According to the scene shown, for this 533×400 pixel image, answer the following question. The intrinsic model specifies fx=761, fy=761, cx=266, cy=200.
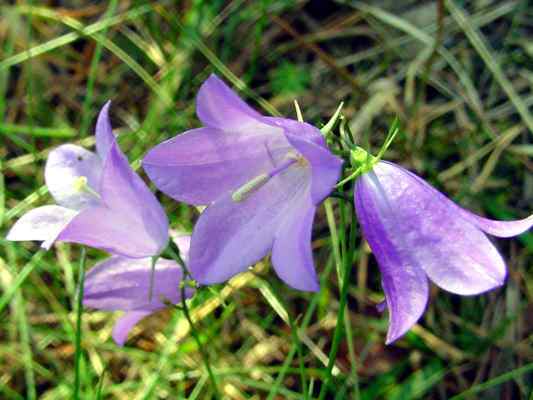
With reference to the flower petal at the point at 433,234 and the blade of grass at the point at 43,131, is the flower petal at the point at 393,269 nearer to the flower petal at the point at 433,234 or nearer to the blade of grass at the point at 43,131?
the flower petal at the point at 433,234

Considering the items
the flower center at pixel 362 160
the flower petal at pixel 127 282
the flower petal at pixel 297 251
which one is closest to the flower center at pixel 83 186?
the flower petal at pixel 127 282

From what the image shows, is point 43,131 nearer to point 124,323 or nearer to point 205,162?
point 124,323

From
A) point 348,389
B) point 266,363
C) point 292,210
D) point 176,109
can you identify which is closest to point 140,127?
point 176,109

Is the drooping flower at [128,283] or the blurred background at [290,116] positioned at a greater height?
the drooping flower at [128,283]

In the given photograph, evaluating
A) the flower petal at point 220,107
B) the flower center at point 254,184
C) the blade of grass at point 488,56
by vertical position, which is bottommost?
the blade of grass at point 488,56

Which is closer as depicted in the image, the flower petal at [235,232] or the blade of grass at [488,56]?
the flower petal at [235,232]

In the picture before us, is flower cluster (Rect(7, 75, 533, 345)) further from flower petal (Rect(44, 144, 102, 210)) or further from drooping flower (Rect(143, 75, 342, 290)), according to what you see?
flower petal (Rect(44, 144, 102, 210))

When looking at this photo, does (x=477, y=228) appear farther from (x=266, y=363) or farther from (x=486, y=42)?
(x=486, y=42)

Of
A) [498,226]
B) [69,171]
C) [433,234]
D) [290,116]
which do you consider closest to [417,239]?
[433,234]
